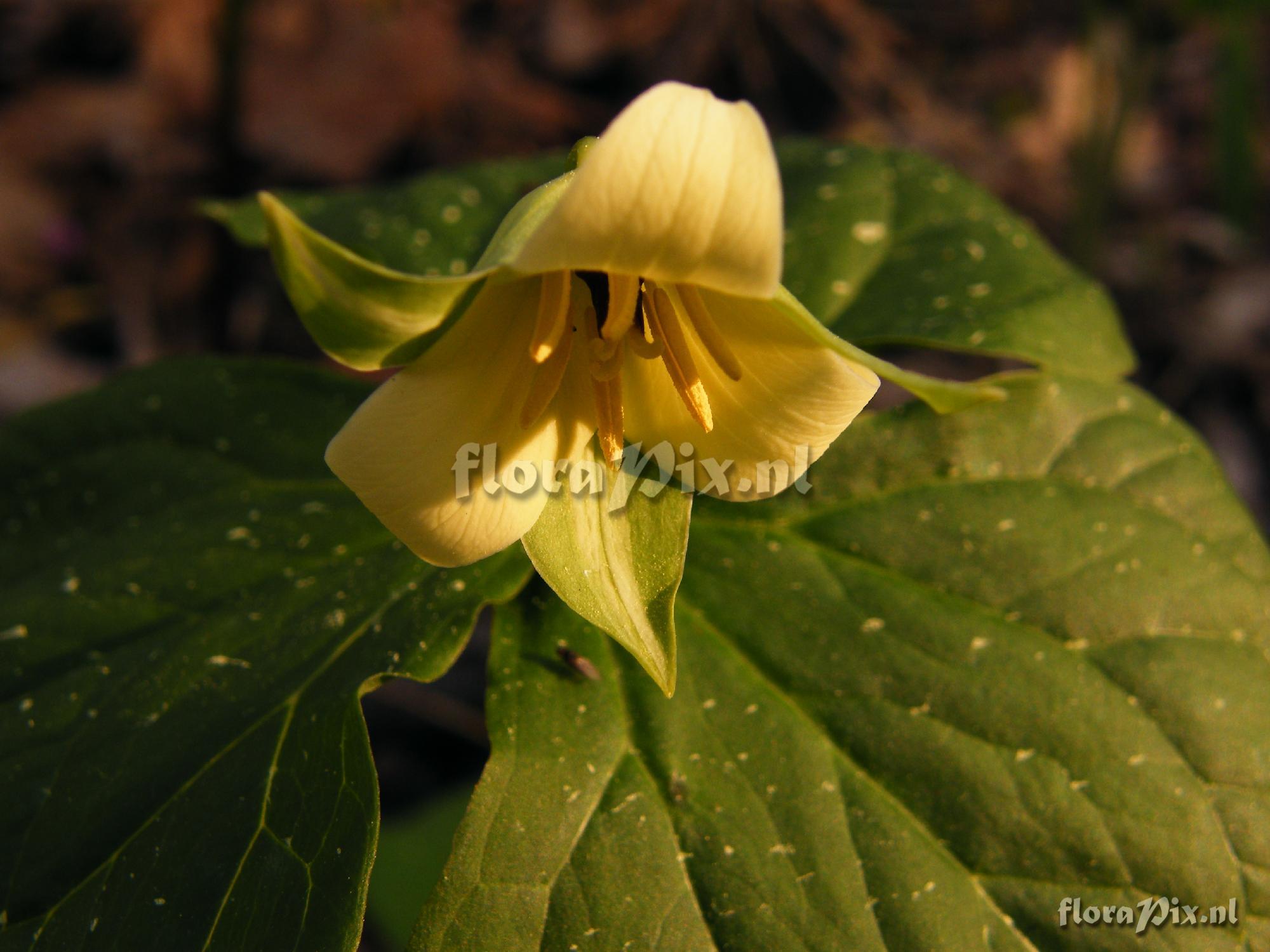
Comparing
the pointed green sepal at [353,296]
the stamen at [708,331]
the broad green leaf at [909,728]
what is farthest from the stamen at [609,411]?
the broad green leaf at [909,728]

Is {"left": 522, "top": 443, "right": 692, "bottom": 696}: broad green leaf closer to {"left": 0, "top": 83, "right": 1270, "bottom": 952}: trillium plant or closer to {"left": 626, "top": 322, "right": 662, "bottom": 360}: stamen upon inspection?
{"left": 0, "top": 83, "right": 1270, "bottom": 952}: trillium plant

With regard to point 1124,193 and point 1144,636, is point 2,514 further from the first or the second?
point 1124,193

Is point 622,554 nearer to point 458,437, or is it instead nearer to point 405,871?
point 458,437

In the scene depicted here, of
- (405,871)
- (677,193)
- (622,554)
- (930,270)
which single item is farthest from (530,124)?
(677,193)

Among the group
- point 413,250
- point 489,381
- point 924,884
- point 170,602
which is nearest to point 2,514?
point 170,602

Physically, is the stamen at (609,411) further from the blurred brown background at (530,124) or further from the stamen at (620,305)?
the blurred brown background at (530,124)

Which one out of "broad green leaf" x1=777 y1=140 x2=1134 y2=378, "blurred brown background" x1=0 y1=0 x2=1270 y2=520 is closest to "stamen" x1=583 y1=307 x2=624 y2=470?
"broad green leaf" x1=777 y1=140 x2=1134 y2=378

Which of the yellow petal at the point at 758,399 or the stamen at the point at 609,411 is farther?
the stamen at the point at 609,411
